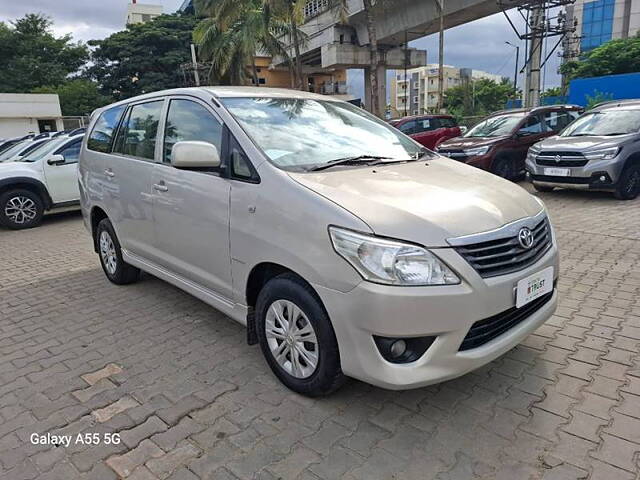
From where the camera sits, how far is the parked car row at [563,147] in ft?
25.6

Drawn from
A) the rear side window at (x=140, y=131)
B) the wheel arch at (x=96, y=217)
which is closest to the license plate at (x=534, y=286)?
the rear side window at (x=140, y=131)

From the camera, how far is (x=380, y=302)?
2.15 m

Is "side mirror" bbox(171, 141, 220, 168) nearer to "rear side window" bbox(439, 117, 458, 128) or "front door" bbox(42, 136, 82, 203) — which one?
"front door" bbox(42, 136, 82, 203)

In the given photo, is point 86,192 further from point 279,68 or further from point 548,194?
point 279,68

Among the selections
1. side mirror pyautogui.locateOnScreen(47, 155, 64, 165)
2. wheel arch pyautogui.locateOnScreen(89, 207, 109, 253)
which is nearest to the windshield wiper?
wheel arch pyautogui.locateOnScreen(89, 207, 109, 253)

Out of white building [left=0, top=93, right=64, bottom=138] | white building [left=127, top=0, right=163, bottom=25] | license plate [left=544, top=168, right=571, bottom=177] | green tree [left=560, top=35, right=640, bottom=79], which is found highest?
white building [left=127, top=0, right=163, bottom=25]

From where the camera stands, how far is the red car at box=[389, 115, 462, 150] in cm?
1372

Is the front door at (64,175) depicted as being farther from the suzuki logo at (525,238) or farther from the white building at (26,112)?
the white building at (26,112)

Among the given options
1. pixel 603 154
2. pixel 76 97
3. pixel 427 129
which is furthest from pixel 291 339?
pixel 76 97

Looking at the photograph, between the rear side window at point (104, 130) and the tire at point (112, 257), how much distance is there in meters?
0.75

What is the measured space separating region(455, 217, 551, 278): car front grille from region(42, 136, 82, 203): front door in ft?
26.7

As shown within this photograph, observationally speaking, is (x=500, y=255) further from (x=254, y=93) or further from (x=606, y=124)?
(x=606, y=124)

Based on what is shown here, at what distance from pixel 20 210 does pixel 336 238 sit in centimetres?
823

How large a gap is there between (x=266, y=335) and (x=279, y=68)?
146ft
